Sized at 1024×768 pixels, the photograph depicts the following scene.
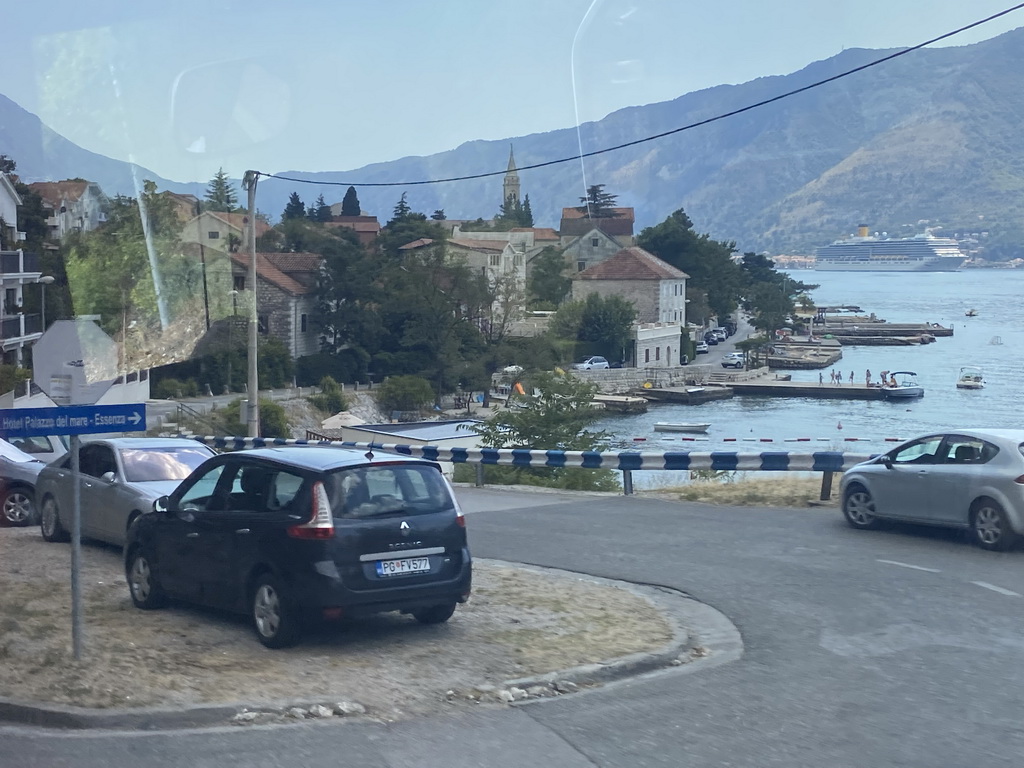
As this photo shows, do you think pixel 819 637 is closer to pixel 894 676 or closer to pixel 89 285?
pixel 894 676

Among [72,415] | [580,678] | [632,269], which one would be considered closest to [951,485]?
[580,678]

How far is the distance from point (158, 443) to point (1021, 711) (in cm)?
980

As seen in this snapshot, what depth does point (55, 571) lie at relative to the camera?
37.1 feet

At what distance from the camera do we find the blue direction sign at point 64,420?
281 inches

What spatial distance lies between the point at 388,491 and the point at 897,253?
196 metres

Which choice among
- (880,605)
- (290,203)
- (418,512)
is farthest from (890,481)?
(290,203)

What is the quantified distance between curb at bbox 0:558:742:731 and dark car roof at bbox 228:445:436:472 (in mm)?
1921

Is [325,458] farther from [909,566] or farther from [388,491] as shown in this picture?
[909,566]

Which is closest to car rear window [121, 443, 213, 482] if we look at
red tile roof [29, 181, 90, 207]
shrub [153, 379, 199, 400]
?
red tile roof [29, 181, 90, 207]

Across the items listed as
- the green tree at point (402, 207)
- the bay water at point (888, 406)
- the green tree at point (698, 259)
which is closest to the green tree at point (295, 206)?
the green tree at point (402, 207)

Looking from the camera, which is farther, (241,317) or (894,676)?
(241,317)

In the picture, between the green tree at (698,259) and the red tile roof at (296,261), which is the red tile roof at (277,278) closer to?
the red tile roof at (296,261)

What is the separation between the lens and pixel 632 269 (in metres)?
104

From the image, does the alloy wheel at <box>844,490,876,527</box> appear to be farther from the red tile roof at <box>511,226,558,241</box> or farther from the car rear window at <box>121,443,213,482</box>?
the red tile roof at <box>511,226,558,241</box>
